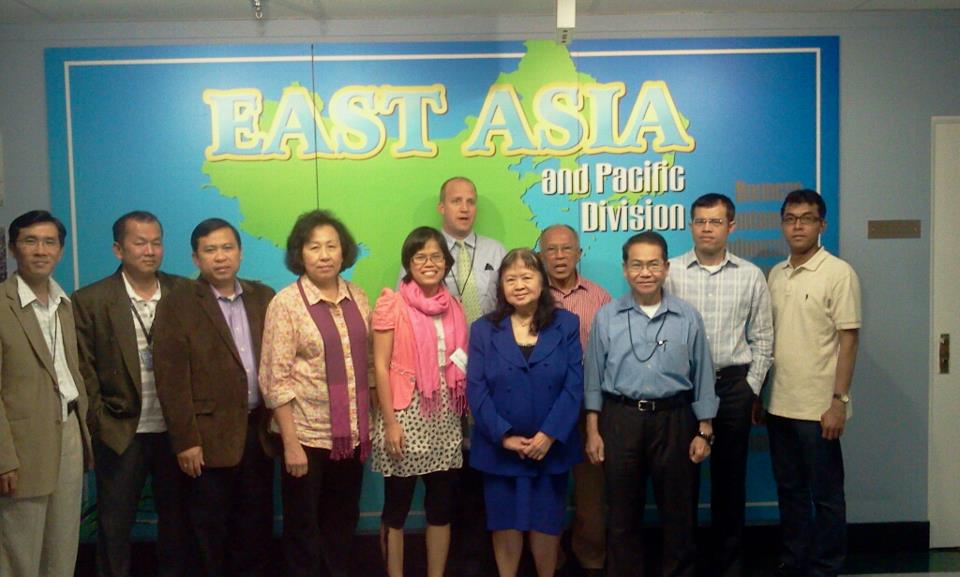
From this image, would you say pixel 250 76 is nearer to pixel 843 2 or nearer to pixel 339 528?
pixel 339 528

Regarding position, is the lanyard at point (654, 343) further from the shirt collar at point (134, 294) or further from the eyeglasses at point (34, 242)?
the eyeglasses at point (34, 242)

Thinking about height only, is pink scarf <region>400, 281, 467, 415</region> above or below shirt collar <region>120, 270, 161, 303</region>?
below

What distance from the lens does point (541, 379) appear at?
2822mm

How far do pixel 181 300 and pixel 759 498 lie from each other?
3061 mm

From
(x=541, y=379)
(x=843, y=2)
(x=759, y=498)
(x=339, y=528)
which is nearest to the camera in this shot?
(x=541, y=379)

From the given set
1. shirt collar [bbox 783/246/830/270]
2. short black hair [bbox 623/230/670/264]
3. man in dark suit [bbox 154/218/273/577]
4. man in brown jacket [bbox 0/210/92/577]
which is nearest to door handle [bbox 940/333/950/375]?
shirt collar [bbox 783/246/830/270]

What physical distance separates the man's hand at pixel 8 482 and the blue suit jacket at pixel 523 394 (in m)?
1.74

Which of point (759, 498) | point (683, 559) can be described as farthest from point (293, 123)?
point (759, 498)

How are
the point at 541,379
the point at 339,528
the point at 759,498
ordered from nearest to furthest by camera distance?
1. the point at 541,379
2. the point at 339,528
3. the point at 759,498

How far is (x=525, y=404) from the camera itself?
2.81 meters

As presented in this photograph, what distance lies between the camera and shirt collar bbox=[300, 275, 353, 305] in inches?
112

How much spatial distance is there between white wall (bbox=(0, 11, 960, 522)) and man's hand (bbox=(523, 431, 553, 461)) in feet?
6.23

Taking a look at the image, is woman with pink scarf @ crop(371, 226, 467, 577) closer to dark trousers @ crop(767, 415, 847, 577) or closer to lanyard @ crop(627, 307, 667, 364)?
lanyard @ crop(627, 307, 667, 364)

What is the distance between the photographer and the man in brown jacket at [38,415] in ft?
8.46
